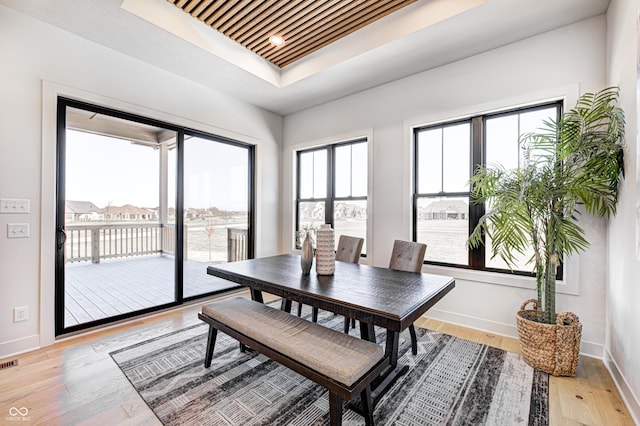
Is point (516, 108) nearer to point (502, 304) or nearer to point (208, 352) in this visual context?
point (502, 304)

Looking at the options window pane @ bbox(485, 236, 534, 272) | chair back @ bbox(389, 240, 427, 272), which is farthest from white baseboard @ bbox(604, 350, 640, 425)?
chair back @ bbox(389, 240, 427, 272)

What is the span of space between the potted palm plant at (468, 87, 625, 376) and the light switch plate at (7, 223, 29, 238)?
4.01m

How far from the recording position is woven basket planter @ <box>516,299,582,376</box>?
207 centimetres

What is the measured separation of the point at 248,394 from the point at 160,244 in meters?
2.41

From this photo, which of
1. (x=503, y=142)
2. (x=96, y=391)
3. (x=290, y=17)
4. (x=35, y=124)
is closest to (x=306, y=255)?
(x=96, y=391)

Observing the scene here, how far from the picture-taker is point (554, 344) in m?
2.10

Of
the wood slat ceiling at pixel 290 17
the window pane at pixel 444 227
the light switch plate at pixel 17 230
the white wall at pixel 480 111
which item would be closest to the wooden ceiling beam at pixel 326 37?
the wood slat ceiling at pixel 290 17

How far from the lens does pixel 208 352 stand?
218 centimetres

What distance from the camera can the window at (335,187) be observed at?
401cm

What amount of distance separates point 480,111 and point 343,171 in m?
1.92

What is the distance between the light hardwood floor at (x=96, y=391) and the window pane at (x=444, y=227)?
956 mm

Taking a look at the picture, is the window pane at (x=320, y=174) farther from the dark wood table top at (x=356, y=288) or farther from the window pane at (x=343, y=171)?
the dark wood table top at (x=356, y=288)

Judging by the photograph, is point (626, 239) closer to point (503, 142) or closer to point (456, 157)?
point (503, 142)

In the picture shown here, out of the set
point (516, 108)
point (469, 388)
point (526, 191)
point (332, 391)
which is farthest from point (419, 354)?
point (516, 108)
